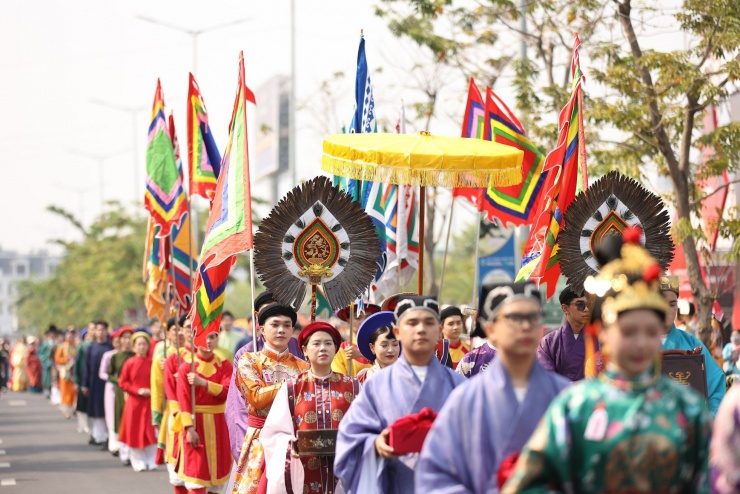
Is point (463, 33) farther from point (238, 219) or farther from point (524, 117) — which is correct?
point (238, 219)

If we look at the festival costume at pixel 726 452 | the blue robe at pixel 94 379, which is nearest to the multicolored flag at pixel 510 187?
the festival costume at pixel 726 452

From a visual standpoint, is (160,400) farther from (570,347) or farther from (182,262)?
(570,347)

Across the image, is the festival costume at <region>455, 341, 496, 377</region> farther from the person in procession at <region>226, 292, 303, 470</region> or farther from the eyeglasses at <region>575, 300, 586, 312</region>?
the eyeglasses at <region>575, 300, 586, 312</region>

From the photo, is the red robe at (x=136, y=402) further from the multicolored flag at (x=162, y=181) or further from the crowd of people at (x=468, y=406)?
the crowd of people at (x=468, y=406)

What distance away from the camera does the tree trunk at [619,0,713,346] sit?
1474 cm

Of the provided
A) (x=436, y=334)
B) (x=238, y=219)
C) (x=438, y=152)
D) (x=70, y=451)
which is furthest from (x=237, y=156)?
(x=70, y=451)

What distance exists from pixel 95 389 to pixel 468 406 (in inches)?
674

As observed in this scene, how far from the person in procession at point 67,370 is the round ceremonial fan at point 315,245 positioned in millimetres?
19778

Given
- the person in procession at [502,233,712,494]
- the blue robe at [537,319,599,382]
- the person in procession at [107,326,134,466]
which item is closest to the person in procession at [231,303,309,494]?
the blue robe at [537,319,599,382]

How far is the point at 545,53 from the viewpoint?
18391mm

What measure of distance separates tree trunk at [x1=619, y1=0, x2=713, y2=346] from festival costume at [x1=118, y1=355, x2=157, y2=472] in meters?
7.20

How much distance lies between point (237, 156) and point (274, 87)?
6958 cm

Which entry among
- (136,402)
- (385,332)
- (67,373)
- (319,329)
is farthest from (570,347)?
(67,373)

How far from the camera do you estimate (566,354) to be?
8859mm
